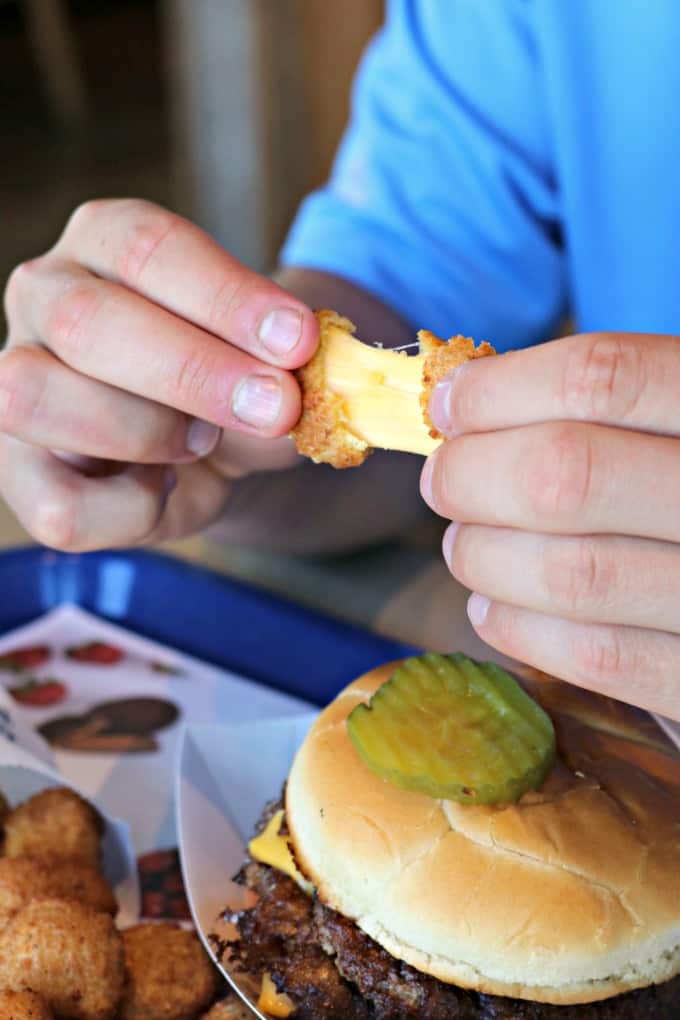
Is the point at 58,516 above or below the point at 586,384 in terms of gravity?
below

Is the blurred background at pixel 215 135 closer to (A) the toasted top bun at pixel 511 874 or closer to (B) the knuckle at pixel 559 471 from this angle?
(A) the toasted top bun at pixel 511 874

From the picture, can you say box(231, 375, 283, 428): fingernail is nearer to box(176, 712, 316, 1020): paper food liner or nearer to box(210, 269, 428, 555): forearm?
box(176, 712, 316, 1020): paper food liner

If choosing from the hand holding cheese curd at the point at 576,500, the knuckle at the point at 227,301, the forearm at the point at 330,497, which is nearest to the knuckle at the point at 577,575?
the hand holding cheese curd at the point at 576,500

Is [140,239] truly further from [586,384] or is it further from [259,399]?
[586,384]

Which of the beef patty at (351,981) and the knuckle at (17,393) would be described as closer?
the beef patty at (351,981)

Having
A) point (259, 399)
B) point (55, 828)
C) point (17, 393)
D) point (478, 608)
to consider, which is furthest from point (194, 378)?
point (55, 828)
